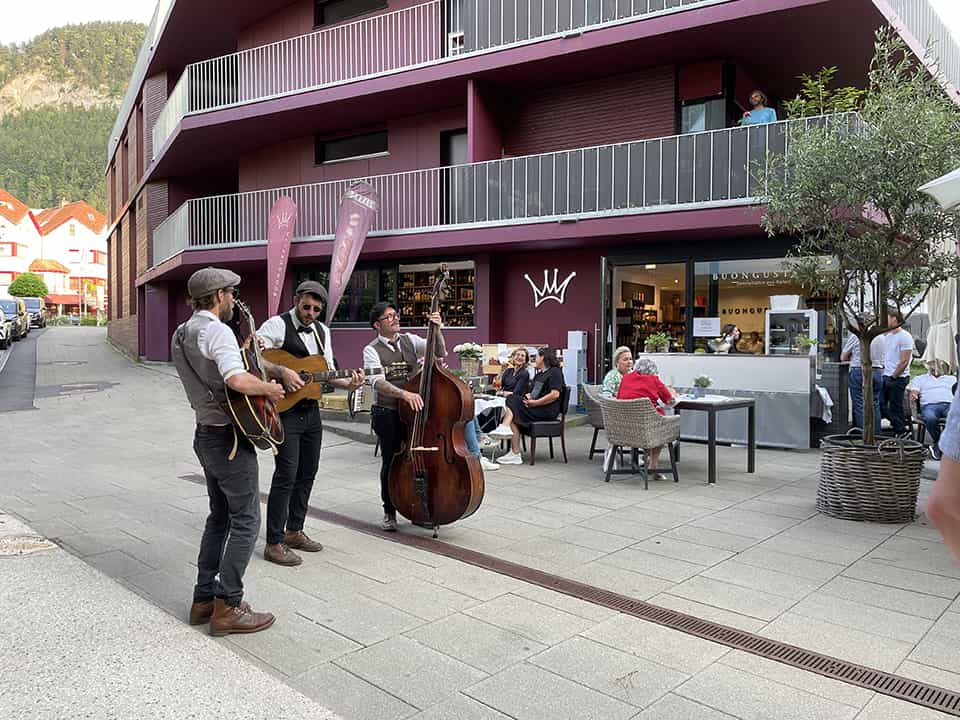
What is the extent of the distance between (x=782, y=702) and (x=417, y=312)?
1361 cm

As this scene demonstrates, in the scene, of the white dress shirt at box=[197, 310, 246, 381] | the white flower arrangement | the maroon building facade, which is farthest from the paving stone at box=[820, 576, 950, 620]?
the maroon building facade

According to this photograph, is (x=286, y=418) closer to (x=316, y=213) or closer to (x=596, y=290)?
(x=596, y=290)

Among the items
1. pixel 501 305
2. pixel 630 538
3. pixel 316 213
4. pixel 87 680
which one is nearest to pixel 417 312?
pixel 501 305

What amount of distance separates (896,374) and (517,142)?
8349 mm

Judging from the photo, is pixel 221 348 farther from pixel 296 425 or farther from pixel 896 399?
pixel 896 399

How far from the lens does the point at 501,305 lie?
15.0 m

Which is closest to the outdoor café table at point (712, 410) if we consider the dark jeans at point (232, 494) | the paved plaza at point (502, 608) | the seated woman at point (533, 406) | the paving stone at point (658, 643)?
the paved plaza at point (502, 608)

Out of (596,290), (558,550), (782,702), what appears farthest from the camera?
(596,290)

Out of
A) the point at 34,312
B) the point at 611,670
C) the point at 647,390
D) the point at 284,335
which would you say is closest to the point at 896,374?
the point at 647,390

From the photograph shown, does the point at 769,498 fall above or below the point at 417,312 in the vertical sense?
below

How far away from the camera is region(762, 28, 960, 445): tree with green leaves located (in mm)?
5707

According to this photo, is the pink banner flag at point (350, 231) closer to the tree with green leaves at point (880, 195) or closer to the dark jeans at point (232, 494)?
the tree with green leaves at point (880, 195)

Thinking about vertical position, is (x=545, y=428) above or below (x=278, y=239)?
below

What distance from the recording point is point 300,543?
5.10 metres
